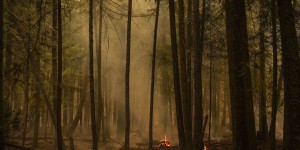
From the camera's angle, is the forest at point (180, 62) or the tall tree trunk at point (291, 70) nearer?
the tall tree trunk at point (291, 70)

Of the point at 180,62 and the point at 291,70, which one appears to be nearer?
the point at 291,70

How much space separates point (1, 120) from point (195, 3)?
8216 millimetres

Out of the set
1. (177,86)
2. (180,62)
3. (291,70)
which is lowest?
(177,86)

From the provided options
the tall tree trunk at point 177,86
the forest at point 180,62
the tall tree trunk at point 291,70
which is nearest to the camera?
the tall tree trunk at point 291,70

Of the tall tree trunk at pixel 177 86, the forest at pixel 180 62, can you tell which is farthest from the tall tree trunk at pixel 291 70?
the tall tree trunk at pixel 177 86

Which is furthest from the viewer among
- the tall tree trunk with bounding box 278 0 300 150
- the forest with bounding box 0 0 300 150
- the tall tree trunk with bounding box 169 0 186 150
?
the tall tree trunk with bounding box 169 0 186 150

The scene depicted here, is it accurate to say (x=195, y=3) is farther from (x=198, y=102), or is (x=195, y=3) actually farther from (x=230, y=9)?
(x=230, y=9)

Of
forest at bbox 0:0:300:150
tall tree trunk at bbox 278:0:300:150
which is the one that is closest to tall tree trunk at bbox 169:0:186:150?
forest at bbox 0:0:300:150

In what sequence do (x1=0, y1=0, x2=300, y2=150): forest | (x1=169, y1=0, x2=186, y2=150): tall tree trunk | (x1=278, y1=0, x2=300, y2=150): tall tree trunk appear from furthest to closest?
(x1=169, y1=0, x2=186, y2=150): tall tree trunk, (x1=0, y1=0, x2=300, y2=150): forest, (x1=278, y1=0, x2=300, y2=150): tall tree trunk

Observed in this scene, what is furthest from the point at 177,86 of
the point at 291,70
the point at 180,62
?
the point at 291,70

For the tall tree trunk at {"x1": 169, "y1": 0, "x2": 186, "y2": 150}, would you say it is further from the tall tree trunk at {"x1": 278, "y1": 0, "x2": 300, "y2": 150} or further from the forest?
the tall tree trunk at {"x1": 278, "y1": 0, "x2": 300, "y2": 150}

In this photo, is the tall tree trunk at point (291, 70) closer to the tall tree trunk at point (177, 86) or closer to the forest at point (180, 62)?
the forest at point (180, 62)

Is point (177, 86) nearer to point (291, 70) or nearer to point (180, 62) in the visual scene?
point (180, 62)

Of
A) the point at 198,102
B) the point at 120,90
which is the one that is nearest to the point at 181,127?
the point at 198,102
